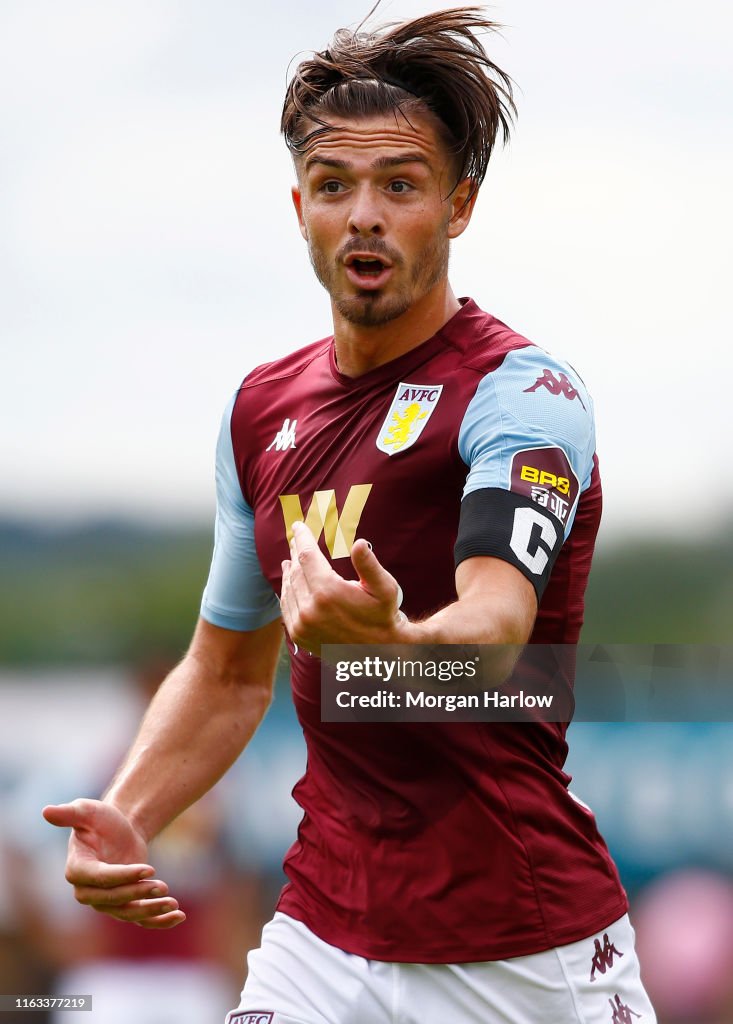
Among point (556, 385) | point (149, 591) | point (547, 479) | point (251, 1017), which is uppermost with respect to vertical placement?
point (149, 591)

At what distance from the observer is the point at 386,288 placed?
3.35m

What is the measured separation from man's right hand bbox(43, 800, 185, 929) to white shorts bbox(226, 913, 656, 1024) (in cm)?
31

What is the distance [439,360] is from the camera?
11.0 feet

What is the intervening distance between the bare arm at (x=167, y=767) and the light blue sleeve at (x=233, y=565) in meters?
0.06

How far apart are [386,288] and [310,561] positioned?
116cm

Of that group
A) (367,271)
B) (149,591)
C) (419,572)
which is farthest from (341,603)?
(149,591)

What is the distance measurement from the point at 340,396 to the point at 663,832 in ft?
14.8

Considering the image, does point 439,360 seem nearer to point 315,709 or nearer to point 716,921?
point 315,709

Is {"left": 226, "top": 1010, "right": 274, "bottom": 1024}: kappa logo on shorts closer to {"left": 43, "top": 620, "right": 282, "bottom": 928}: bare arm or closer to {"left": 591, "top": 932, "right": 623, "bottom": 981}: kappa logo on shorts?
{"left": 43, "top": 620, "right": 282, "bottom": 928}: bare arm

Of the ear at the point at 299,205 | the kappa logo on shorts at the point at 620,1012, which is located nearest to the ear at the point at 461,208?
the ear at the point at 299,205

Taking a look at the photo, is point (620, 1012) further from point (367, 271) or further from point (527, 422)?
point (367, 271)

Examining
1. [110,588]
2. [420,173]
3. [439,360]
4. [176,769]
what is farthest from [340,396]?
[110,588]

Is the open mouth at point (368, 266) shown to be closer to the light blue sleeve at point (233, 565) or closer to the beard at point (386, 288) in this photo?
the beard at point (386, 288)

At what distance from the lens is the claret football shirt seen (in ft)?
10.0
